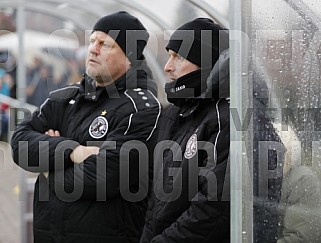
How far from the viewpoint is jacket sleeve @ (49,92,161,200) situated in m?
4.15

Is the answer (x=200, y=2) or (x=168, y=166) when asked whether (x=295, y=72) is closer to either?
(x=168, y=166)

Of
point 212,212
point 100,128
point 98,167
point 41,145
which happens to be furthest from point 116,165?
point 212,212

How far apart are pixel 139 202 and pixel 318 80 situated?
1.47m

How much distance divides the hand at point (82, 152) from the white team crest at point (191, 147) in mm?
735

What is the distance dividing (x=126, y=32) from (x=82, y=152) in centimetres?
69

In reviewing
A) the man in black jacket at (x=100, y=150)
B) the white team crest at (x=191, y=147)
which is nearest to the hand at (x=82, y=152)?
the man in black jacket at (x=100, y=150)

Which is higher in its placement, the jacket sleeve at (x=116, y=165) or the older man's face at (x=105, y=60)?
the older man's face at (x=105, y=60)

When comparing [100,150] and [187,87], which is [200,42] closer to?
[187,87]

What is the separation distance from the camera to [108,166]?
13.6 ft

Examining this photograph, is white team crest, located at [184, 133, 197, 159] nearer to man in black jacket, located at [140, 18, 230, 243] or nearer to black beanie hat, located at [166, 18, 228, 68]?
man in black jacket, located at [140, 18, 230, 243]

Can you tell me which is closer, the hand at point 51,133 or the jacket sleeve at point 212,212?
the jacket sleeve at point 212,212

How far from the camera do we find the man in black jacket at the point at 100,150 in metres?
4.18

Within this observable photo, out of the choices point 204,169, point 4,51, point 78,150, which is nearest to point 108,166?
point 78,150

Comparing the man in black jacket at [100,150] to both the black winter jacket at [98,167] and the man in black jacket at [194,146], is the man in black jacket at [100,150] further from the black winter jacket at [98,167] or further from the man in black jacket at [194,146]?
the man in black jacket at [194,146]
